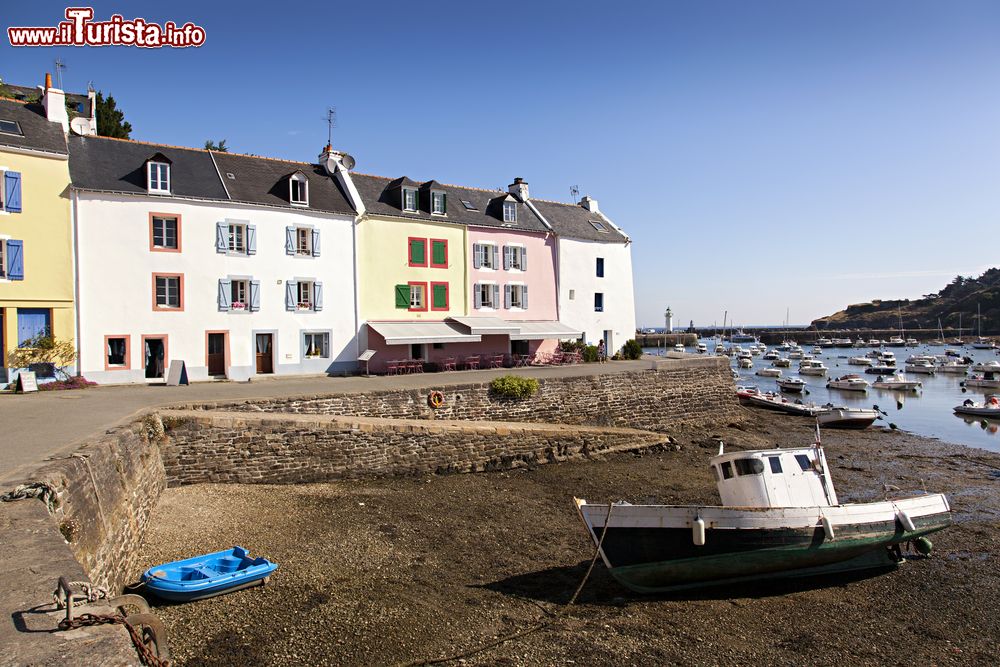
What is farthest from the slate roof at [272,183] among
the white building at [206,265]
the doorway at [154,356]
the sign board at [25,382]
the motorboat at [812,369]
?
the motorboat at [812,369]

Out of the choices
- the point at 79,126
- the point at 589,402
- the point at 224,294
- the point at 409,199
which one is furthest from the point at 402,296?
the point at 79,126

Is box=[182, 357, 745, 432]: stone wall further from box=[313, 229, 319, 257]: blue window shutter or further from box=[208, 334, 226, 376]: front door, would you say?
box=[313, 229, 319, 257]: blue window shutter

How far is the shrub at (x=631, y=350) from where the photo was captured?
1425 inches

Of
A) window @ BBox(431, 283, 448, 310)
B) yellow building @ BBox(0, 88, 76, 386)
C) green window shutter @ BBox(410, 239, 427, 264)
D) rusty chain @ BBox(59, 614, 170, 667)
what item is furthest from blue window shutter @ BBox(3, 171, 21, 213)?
rusty chain @ BBox(59, 614, 170, 667)

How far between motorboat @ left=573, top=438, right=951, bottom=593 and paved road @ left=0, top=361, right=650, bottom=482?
959 centimetres

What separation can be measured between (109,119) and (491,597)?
1413 inches

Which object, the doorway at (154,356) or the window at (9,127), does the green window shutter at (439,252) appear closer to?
the doorway at (154,356)

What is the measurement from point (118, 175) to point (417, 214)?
1242cm

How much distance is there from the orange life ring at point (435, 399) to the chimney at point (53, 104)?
55.8ft

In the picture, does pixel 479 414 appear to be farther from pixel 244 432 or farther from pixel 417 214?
pixel 417 214

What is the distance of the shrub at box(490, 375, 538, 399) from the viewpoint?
23188mm

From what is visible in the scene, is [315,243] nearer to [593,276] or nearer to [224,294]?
[224,294]

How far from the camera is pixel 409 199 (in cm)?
3020

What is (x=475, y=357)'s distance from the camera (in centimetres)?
3039
